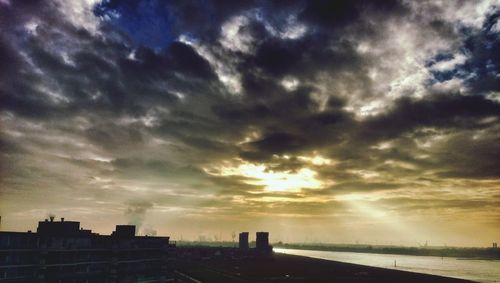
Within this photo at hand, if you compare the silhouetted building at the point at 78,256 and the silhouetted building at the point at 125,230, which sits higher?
the silhouetted building at the point at 125,230

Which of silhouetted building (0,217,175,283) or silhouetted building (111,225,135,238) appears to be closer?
silhouetted building (0,217,175,283)

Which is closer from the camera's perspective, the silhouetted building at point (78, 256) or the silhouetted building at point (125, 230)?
the silhouetted building at point (78, 256)

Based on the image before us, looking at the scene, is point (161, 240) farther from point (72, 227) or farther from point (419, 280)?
point (419, 280)

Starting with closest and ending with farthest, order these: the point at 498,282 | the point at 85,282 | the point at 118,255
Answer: the point at 85,282
the point at 118,255
the point at 498,282

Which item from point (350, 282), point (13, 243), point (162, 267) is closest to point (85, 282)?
point (13, 243)

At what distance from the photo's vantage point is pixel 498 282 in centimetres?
16825

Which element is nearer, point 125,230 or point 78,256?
point 78,256

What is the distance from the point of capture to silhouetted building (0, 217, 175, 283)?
82625 millimetres

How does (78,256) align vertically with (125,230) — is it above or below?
below

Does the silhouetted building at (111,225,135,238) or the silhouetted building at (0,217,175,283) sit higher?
the silhouetted building at (111,225,135,238)

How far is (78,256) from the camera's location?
319 feet

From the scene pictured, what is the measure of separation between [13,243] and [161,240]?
51972 millimetres

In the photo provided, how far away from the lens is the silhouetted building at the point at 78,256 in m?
82.6

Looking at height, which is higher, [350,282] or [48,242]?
[48,242]
